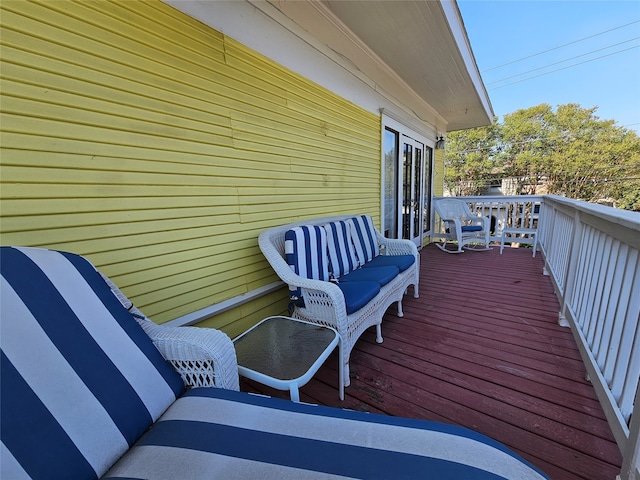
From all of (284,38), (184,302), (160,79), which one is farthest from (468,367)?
(284,38)

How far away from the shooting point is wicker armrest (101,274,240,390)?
3.51 ft

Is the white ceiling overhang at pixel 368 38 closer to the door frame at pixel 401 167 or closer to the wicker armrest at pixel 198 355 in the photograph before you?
the door frame at pixel 401 167

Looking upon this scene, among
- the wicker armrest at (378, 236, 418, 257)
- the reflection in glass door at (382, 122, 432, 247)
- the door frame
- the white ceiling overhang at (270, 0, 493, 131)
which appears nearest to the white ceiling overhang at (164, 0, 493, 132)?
the white ceiling overhang at (270, 0, 493, 131)

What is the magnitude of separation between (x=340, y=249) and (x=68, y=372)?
6.64ft

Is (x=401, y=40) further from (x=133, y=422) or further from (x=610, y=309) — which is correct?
(x=133, y=422)

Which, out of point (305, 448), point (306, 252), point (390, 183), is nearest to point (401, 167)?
point (390, 183)

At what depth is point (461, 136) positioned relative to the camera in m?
19.2

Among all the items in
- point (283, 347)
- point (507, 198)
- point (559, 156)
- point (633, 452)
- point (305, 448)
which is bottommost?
point (633, 452)

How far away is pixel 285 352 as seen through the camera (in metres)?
1.46

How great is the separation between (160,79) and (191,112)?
0.22 metres

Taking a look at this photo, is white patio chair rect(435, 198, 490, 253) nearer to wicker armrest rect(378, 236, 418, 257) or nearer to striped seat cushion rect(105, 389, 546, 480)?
wicker armrest rect(378, 236, 418, 257)

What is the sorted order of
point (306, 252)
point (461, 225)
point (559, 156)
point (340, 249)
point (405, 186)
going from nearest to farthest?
point (306, 252), point (340, 249), point (405, 186), point (461, 225), point (559, 156)

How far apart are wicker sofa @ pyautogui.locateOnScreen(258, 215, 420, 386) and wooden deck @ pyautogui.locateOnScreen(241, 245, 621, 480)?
0.21 metres

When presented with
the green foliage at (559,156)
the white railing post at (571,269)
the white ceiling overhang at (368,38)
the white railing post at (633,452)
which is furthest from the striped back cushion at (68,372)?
the green foliage at (559,156)
